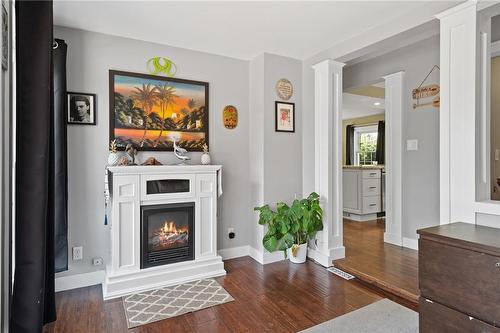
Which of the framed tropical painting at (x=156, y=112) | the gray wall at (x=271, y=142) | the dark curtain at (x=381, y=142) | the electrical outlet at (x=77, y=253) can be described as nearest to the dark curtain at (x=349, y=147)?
the dark curtain at (x=381, y=142)

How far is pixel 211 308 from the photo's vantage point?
241 centimetres

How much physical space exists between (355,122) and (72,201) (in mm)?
7186

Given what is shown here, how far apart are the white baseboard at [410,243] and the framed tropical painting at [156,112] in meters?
2.73

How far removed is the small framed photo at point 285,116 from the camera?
11.6 feet

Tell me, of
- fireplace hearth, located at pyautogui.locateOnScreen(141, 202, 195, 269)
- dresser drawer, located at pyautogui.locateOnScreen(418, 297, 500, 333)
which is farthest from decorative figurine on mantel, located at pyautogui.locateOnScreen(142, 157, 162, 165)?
dresser drawer, located at pyautogui.locateOnScreen(418, 297, 500, 333)

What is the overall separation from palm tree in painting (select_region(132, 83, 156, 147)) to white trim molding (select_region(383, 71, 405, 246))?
2906 mm

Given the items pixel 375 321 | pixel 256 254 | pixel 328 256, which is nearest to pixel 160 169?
pixel 256 254

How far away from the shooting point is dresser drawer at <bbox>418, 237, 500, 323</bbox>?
4.92 ft

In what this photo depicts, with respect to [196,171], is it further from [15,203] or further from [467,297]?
[467,297]

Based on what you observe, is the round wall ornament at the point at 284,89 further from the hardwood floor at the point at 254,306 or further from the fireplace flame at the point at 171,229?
the hardwood floor at the point at 254,306

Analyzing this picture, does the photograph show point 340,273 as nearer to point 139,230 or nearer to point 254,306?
point 254,306

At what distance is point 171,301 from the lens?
2520mm

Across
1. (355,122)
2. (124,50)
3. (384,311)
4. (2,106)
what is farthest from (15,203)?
(355,122)

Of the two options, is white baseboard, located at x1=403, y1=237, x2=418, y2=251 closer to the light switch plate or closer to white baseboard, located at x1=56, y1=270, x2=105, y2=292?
the light switch plate
